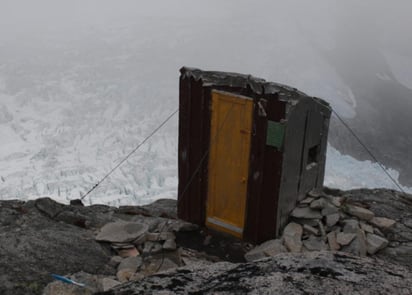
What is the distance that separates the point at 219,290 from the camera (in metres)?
1.60

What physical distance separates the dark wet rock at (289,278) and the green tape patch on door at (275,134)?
210 inches

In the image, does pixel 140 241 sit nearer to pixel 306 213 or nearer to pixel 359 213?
pixel 306 213

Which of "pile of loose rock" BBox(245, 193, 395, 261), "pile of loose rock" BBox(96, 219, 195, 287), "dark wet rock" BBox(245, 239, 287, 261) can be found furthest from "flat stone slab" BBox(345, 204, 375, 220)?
"pile of loose rock" BBox(96, 219, 195, 287)

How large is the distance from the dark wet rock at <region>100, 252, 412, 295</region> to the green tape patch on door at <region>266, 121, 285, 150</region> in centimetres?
534

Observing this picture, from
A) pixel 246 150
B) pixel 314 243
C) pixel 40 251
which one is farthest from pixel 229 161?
pixel 40 251

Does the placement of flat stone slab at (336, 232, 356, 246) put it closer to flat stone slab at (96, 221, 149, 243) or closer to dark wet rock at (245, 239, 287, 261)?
dark wet rock at (245, 239, 287, 261)

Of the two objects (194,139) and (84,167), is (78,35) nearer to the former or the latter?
(84,167)

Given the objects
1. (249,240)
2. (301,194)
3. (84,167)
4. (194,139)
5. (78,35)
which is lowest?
(84,167)

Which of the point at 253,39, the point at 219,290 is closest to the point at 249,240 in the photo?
the point at 219,290

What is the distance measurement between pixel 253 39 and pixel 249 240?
2206 cm

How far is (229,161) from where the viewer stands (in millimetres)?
7668

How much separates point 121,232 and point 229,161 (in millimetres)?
1863

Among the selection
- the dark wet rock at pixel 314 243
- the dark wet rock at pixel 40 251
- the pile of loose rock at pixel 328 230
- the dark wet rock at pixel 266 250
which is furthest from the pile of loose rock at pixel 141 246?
the dark wet rock at pixel 314 243

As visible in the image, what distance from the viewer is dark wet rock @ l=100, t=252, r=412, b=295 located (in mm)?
1553
